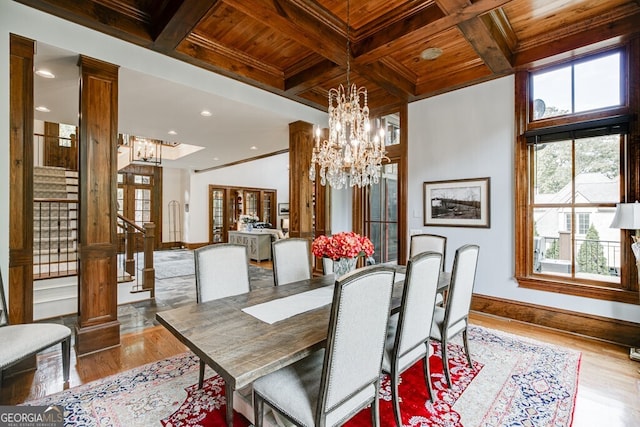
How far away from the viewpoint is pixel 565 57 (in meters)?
3.23

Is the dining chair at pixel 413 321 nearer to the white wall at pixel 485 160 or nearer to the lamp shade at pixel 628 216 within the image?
the lamp shade at pixel 628 216

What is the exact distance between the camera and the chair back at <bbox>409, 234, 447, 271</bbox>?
10.9 feet

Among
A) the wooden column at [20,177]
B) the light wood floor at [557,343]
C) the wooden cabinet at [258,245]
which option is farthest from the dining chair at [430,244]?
the wooden cabinet at [258,245]

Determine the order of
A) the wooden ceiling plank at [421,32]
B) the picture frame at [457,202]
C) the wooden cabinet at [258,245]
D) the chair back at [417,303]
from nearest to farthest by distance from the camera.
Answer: the chair back at [417,303], the wooden ceiling plank at [421,32], the picture frame at [457,202], the wooden cabinet at [258,245]

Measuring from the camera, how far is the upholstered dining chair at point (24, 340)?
182cm

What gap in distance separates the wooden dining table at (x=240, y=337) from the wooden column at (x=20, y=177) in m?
1.61

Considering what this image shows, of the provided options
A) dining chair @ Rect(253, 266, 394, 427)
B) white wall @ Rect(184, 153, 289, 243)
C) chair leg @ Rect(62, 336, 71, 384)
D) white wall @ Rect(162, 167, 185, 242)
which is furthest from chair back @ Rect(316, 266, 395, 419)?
white wall @ Rect(162, 167, 185, 242)

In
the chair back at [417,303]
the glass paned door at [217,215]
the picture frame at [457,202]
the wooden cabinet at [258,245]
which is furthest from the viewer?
the glass paned door at [217,215]

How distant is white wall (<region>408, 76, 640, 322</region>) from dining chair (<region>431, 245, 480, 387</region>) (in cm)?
162

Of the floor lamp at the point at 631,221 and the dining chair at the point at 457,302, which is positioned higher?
the floor lamp at the point at 631,221

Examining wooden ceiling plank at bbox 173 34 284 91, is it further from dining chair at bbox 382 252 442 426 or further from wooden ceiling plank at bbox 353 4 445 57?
dining chair at bbox 382 252 442 426

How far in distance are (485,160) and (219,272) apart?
3.47m

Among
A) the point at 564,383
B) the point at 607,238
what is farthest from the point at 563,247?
the point at 564,383

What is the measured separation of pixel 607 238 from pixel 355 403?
3.35m
